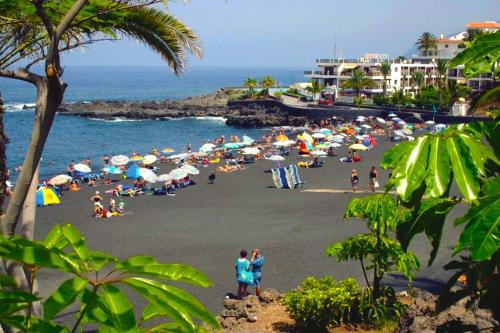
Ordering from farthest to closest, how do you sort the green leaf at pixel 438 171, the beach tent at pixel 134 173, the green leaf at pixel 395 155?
the beach tent at pixel 134 173
the green leaf at pixel 395 155
the green leaf at pixel 438 171

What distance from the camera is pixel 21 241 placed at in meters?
2.09

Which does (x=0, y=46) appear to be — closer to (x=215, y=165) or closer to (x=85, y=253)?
(x=85, y=253)

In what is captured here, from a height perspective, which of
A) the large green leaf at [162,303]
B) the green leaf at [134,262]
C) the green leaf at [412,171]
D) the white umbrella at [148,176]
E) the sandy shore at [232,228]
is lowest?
the sandy shore at [232,228]

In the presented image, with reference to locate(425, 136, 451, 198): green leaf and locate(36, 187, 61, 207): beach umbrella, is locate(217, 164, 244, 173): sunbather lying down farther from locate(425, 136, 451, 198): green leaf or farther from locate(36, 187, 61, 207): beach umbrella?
locate(425, 136, 451, 198): green leaf

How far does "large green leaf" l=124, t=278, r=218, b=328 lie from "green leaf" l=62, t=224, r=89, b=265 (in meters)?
0.32

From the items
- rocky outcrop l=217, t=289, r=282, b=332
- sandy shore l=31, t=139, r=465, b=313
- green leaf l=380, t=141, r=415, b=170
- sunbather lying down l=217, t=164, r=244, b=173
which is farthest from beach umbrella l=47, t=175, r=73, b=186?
green leaf l=380, t=141, r=415, b=170

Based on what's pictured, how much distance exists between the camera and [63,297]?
1.87m

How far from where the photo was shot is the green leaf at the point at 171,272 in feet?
6.63

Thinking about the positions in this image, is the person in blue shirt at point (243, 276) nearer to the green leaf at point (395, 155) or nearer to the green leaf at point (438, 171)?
the green leaf at point (395, 155)

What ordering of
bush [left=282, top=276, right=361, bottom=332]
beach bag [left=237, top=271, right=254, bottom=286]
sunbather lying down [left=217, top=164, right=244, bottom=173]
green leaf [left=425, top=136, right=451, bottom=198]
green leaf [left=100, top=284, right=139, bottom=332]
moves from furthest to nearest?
sunbather lying down [left=217, top=164, right=244, bottom=173]
beach bag [left=237, top=271, right=254, bottom=286]
bush [left=282, top=276, right=361, bottom=332]
green leaf [left=425, top=136, right=451, bottom=198]
green leaf [left=100, top=284, right=139, bottom=332]

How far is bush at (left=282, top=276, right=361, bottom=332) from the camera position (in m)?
8.84

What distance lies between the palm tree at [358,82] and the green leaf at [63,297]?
71.9m

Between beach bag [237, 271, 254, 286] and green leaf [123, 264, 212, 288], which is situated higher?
green leaf [123, 264, 212, 288]

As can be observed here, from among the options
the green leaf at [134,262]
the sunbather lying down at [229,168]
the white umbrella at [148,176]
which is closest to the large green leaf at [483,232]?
the green leaf at [134,262]
